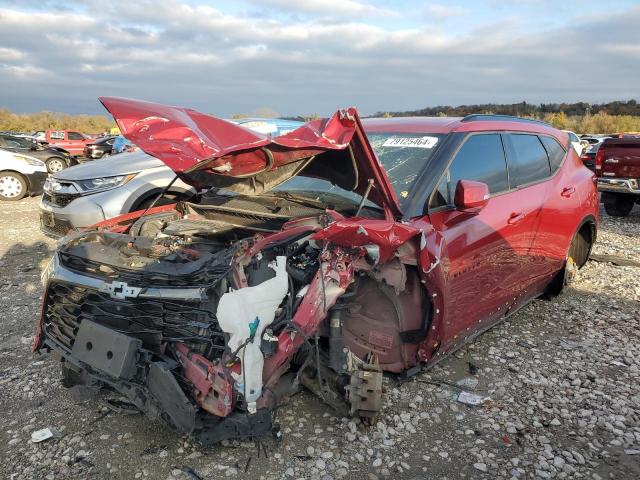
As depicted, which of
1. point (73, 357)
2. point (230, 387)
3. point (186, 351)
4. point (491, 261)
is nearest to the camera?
point (230, 387)

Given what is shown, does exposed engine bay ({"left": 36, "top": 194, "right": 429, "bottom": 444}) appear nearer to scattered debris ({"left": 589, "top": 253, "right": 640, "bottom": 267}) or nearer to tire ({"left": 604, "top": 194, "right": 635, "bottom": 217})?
scattered debris ({"left": 589, "top": 253, "right": 640, "bottom": 267})

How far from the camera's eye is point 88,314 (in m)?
2.79

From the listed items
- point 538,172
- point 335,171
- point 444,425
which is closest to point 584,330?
point 538,172

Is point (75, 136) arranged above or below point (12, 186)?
above

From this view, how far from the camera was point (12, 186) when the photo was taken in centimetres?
1215

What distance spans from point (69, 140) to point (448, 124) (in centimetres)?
2531

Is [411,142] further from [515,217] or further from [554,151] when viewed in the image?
[554,151]

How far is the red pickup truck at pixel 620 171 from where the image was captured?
31.1 feet

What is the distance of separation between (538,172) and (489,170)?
82 cm

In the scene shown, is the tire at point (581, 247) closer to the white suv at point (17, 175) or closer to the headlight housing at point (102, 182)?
the headlight housing at point (102, 182)

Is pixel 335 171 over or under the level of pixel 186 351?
over

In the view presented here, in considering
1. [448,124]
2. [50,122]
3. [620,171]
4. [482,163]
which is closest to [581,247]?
[482,163]

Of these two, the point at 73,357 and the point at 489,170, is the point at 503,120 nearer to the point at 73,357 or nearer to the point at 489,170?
the point at 489,170

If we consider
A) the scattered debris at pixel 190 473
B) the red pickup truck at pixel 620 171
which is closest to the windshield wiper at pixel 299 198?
the scattered debris at pixel 190 473
